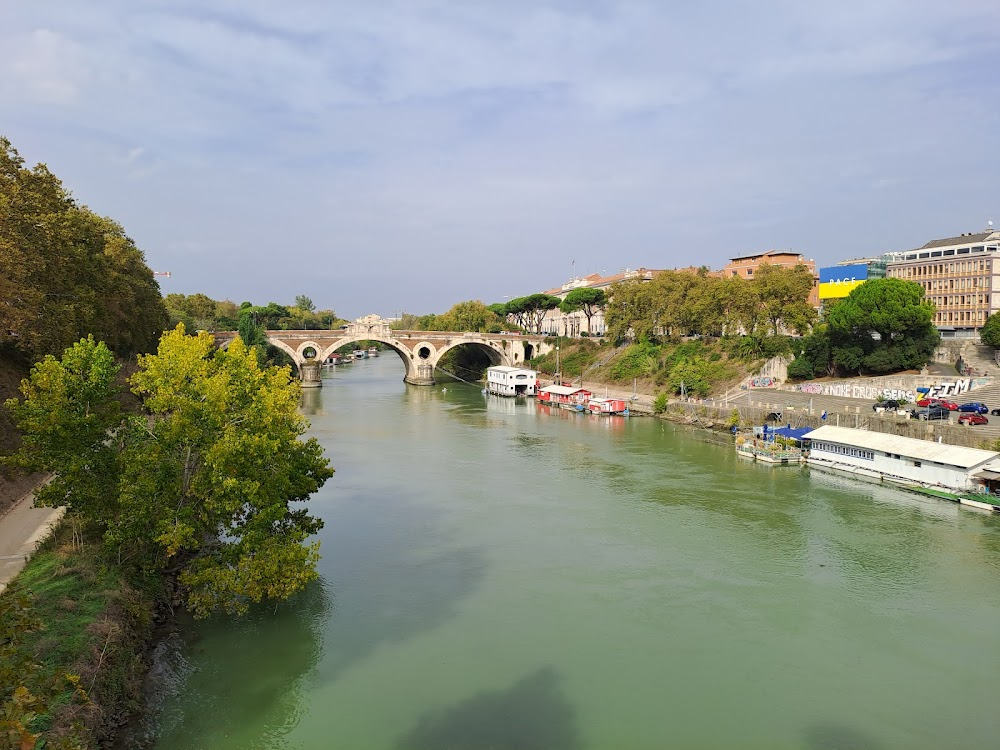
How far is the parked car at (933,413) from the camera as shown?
34.0 m

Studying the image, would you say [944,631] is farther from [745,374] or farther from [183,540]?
[745,374]

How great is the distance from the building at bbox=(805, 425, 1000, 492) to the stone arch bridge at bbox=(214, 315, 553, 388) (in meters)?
50.7

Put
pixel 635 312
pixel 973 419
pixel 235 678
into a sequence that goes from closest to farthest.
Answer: pixel 235 678 < pixel 973 419 < pixel 635 312

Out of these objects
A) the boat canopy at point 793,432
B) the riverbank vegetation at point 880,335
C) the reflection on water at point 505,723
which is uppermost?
the riverbank vegetation at point 880,335

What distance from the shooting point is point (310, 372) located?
7362 centimetres

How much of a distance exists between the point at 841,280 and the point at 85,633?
Result: 8331 centimetres

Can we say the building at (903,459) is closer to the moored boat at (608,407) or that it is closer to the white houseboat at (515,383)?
the moored boat at (608,407)

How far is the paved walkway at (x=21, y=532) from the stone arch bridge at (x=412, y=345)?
5087 centimetres

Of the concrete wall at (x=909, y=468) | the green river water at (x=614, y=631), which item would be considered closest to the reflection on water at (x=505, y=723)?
the green river water at (x=614, y=631)

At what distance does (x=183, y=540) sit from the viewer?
1466 centimetres

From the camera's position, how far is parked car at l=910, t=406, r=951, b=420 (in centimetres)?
3403

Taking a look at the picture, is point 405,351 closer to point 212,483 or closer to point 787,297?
point 787,297

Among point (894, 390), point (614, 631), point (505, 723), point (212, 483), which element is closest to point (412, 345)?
point (894, 390)

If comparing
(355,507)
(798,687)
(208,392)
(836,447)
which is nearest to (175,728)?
(208,392)
